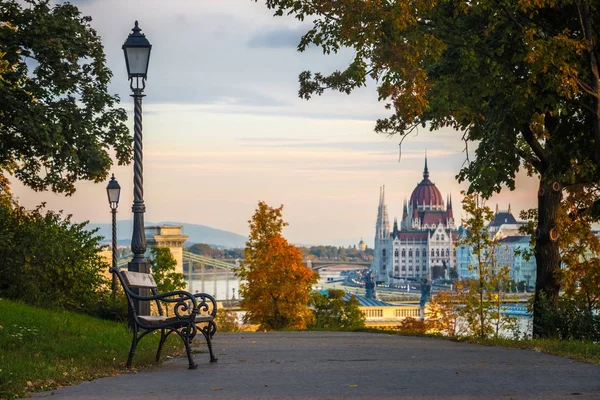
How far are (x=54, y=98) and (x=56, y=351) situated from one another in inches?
480

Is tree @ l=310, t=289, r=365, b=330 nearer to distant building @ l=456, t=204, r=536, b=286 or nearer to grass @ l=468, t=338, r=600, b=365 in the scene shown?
distant building @ l=456, t=204, r=536, b=286

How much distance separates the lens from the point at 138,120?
14.7 m

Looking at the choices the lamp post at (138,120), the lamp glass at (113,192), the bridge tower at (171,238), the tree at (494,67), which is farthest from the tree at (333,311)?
the bridge tower at (171,238)

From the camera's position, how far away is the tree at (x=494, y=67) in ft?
49.4

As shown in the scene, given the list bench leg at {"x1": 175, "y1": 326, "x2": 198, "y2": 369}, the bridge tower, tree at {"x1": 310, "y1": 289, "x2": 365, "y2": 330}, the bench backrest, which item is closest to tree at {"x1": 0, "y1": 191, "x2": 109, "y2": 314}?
the bench backrest

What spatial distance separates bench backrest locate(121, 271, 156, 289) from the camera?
10413 mm

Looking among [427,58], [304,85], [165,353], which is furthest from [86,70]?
[165,353]

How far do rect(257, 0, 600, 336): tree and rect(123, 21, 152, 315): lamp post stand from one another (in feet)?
10.9

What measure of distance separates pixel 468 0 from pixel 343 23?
1.99 metres

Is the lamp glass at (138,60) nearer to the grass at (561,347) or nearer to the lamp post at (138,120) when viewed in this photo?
the lamp post at (138,120)

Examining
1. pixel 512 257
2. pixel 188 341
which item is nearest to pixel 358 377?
pixel 188 341

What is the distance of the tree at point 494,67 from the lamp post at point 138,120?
331 cm

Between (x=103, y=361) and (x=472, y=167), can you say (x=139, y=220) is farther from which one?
(x=472, y=167)

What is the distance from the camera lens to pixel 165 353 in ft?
38.0
